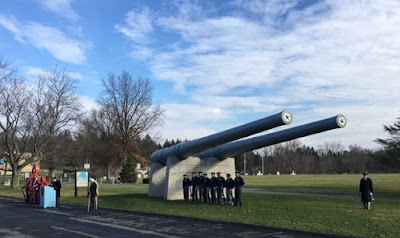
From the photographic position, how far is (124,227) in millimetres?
12070

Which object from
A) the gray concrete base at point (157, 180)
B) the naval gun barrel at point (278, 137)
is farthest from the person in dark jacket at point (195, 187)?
the gray concrete base at point (157, 180)

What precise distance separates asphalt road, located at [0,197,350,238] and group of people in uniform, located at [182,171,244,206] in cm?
415

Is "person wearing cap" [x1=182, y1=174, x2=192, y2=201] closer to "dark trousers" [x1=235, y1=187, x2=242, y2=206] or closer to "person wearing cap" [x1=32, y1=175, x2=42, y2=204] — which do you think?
"dark trousers" [x1=235, y1=187, x2=242, y2=206]

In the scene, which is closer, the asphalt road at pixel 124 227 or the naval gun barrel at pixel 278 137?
the asphalt road at pixel 124 227

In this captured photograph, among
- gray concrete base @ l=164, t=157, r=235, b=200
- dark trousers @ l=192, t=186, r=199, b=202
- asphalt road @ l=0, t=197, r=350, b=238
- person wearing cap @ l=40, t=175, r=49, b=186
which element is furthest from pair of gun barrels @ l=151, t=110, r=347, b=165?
person wearing cap @ l=40, t=175, r=49, b=186

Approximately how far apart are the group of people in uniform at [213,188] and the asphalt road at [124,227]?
13.6 ft

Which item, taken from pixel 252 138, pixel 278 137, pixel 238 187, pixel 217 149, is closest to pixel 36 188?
pixel 217 149

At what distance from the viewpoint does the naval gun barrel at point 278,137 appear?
43.9 ft

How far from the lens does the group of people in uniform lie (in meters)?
17.5

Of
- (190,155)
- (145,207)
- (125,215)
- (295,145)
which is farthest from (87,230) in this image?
(295,145)

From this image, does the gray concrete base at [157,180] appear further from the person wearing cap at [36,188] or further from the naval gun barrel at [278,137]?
the person wearing cap at [36,188]

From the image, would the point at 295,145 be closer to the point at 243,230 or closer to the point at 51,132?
the point at 51,132

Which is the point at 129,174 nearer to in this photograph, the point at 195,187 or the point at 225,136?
the point at 195,187

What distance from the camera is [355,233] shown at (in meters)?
9.92
